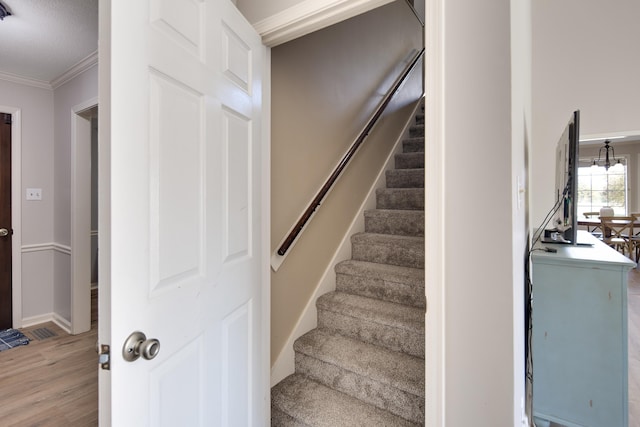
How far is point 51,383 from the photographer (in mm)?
2154

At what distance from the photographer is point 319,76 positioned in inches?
83.3

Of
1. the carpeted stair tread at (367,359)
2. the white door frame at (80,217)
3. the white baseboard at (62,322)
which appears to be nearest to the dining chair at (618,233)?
the carpeted stair tread at (367,359)

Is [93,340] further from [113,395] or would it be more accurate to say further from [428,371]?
[428,371]

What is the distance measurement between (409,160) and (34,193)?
3.88 m

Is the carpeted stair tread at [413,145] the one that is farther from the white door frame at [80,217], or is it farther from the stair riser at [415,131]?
the white door frame at [80,217]

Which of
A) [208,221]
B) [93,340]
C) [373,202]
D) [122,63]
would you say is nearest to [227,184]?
[208,221]

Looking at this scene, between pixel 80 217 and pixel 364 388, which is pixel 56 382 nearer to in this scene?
pixel 80 217

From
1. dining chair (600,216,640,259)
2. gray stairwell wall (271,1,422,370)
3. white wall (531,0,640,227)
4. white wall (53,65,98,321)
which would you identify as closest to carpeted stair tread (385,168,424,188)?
gray stairwell wall (271,1,422,370)

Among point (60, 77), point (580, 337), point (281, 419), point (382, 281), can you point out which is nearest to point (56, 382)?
point (281, 419)

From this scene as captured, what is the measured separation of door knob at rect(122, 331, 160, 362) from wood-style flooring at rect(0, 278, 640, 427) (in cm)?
160

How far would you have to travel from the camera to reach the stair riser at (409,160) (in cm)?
310

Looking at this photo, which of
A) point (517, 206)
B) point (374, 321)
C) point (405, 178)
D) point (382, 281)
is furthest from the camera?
point (405, 178)

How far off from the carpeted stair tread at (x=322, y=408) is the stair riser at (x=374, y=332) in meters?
0.35

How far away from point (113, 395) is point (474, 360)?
1.03 m
